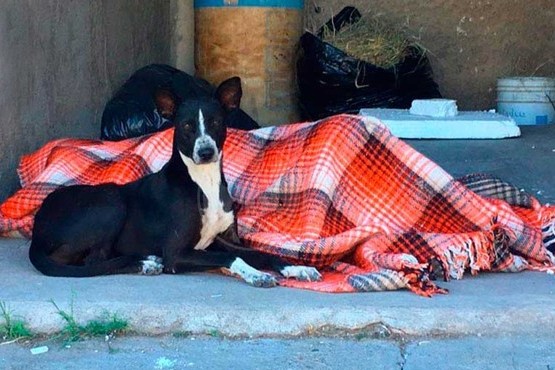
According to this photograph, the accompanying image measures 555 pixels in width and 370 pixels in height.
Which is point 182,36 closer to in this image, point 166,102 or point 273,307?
point 166,102

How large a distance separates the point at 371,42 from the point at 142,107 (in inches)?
Result: 87.5

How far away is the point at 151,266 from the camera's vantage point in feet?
14.1

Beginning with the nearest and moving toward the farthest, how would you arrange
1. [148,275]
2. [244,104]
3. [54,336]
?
1. [54,336]
2. [148,275]
3. [244,104]

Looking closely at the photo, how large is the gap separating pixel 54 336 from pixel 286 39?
15.9 feet

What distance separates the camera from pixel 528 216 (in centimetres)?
475

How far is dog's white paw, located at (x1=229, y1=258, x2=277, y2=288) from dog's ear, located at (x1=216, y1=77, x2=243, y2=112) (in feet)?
2.32

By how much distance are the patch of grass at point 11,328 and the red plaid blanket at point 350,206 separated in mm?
1118

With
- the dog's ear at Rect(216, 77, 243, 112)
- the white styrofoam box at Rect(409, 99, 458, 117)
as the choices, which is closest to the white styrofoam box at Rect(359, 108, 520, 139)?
the white styrofoam box at Rect(409, 99, 458, 117)

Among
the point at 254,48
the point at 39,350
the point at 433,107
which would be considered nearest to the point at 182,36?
the point at 254,48

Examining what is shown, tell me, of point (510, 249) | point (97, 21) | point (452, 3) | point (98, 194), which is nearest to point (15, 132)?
point (98, 194)

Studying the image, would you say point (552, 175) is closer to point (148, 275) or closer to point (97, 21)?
point (148, 275)

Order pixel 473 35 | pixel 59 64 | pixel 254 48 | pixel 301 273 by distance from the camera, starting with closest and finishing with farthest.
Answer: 1. pixel 301 273
2. pixel 59 64
3. pixel 254 48
4. pixel 473 35

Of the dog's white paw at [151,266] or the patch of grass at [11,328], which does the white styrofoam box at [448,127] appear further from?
A: the patch of grass at [11,328]

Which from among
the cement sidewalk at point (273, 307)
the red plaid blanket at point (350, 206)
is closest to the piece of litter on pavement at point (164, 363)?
the cement sidewalk at point (273, 307)
